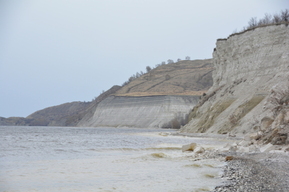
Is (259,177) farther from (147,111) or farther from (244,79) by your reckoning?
(147,111)

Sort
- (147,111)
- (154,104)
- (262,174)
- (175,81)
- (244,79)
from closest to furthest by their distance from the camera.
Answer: (262,174) → (244,79) → (147,111) → (154,104) → (175,81)

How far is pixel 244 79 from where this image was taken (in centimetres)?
4259

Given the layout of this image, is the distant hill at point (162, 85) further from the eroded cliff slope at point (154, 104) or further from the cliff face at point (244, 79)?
the cliff face at point (244, 79)

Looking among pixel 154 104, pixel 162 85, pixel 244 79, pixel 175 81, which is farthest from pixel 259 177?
pixel 175 81

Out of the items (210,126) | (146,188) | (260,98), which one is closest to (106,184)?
(146,188)

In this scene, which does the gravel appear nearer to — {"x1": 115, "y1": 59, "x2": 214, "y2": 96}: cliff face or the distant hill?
the distant hill

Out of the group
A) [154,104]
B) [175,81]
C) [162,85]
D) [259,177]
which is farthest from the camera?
[175,81]

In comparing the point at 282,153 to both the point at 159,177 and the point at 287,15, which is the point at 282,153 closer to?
the point at 159,177

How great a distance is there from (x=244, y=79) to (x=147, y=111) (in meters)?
53.7

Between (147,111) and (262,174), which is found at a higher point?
(147,111)

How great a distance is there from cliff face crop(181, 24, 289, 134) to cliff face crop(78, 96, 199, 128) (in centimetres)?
3774

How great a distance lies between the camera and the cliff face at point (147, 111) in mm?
89562

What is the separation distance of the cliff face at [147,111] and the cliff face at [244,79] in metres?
37.7

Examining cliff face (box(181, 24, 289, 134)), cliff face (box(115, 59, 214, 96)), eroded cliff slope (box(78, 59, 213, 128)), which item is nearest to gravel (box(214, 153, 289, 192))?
cliff face (box(181, 24, 289, 134))
